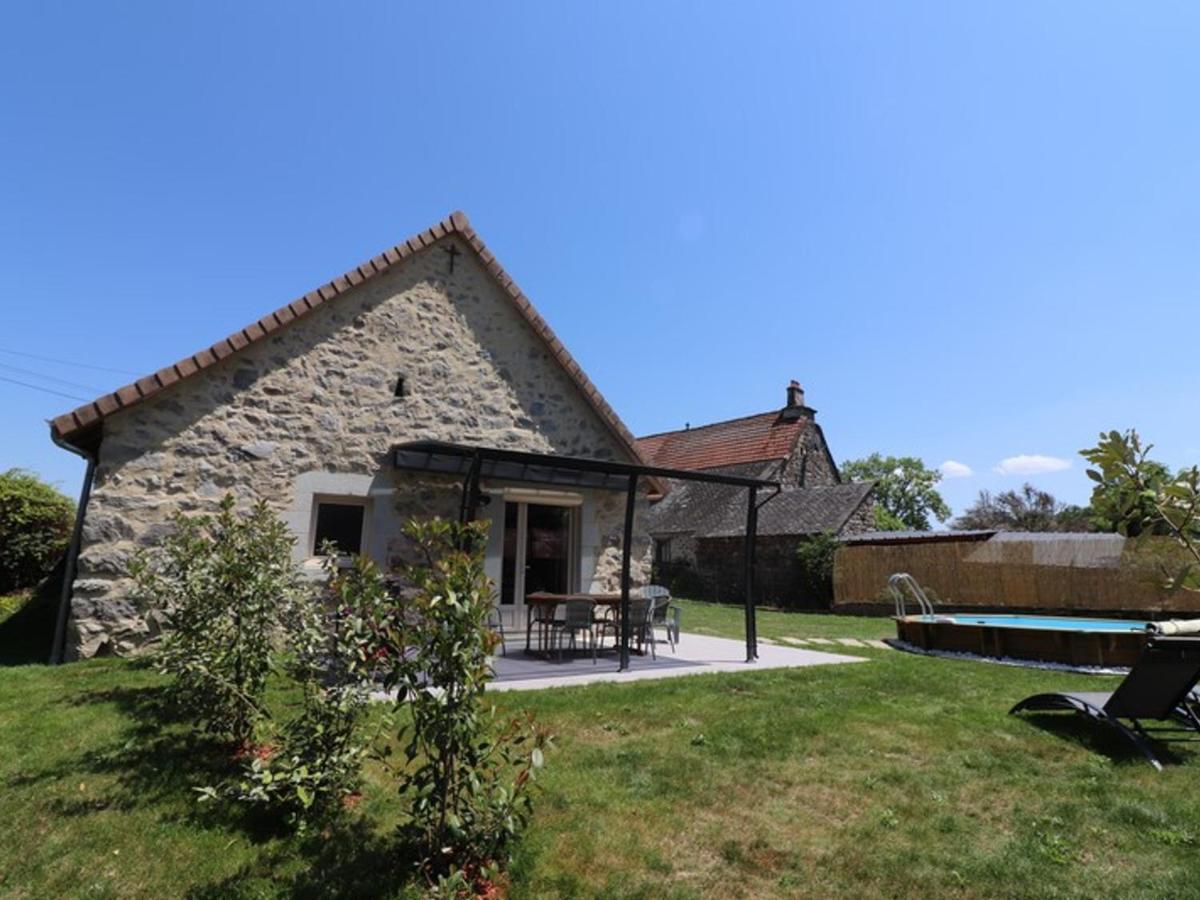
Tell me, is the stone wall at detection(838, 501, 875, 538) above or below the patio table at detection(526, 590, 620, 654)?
above

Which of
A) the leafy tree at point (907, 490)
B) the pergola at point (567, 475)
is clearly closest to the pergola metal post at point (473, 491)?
the pergola at point (567, 475)

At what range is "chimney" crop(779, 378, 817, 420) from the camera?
29203mm

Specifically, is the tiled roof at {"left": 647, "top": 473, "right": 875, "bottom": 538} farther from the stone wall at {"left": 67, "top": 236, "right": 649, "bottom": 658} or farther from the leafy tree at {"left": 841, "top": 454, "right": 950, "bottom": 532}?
the leafy tree at {"left": 841, "top": 454, "right": 950, "bottom": 532}

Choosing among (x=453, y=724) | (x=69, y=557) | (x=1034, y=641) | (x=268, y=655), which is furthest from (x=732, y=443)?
(x=453, y=724)

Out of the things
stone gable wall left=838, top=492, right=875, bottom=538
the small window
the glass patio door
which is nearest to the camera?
the small window

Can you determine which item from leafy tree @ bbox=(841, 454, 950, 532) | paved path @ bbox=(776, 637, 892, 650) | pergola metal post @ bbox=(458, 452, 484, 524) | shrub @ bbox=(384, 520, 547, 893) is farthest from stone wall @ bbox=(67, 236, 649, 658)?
leafy tree @ bbox=(841, 454, 950, 532)

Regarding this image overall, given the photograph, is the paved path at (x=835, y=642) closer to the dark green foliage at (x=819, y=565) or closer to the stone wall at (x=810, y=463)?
the dark green foliage at (x=819, y=565)

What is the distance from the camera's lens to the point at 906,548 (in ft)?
65.9

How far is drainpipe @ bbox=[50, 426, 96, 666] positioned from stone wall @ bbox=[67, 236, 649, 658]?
149 mm

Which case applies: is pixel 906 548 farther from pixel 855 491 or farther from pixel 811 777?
pixel 811 777

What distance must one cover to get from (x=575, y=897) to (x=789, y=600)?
2123 cm

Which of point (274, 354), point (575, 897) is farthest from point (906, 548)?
point (575, 897)

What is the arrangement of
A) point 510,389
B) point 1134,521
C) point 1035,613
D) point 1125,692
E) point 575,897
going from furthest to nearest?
point 1035,613 → point 510,389 → point 1125,692 → point 575,897 → point 1134,521

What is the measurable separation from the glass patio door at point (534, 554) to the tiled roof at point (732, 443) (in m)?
14.9
